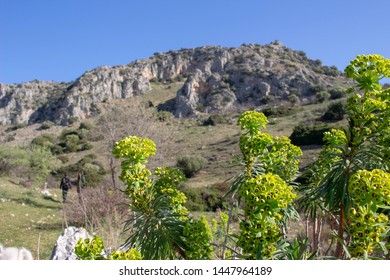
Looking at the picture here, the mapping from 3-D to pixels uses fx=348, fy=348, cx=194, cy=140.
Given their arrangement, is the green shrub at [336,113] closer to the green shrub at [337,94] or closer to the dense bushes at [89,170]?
the green shrub at [337,94]

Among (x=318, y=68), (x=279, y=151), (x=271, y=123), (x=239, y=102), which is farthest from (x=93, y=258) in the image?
(x=318, y=68)

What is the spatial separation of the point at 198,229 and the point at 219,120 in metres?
37.2

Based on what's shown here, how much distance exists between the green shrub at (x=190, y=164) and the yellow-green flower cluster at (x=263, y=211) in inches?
837

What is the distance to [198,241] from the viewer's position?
232cm

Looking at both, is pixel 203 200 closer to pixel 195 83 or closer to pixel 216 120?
pixel 216 120

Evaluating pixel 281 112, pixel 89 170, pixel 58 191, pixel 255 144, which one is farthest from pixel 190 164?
pixel 255 144

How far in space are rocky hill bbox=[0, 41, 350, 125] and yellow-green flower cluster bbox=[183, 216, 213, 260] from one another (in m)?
46.7

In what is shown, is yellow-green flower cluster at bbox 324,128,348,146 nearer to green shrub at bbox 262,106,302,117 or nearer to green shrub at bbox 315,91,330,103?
green shrub at bbox 262,106,302,117

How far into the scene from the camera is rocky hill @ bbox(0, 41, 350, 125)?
51.2 metres

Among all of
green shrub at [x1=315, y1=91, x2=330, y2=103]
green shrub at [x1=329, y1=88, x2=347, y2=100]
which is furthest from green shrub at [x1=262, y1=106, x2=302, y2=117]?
green shrub at [x1=329, y1=88, x2=347, y2=100]

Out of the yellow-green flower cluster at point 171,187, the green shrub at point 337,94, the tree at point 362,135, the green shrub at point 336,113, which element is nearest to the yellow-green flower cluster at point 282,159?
the tree at point 362,135

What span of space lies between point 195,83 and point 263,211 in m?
54.9
